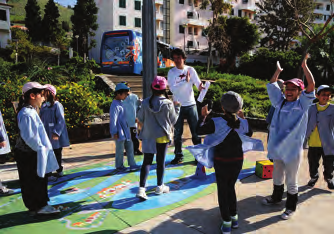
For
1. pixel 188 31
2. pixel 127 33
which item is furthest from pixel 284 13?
pixel 127 33

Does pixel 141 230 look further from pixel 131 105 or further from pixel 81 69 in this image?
pixel 81 69

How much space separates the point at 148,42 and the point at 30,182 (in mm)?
3448

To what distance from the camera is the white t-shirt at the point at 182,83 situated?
5.36 m

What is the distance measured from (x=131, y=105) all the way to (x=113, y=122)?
1110 millimetres

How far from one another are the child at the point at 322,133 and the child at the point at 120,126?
3.02 m

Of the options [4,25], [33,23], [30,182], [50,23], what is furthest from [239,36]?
[30,182]

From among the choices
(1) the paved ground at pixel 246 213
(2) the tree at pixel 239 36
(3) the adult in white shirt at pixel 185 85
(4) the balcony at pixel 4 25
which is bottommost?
(1) the paved ground at pixel 246 213

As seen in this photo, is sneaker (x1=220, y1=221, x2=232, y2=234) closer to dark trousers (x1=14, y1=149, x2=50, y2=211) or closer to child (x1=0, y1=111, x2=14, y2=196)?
dark trousers (x1=14, y1=149, x2=50, y2=211)

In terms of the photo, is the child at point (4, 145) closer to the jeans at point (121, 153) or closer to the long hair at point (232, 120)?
the jeans at point (121, 153)

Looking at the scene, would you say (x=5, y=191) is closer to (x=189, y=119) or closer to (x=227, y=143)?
(x=189, y=119)

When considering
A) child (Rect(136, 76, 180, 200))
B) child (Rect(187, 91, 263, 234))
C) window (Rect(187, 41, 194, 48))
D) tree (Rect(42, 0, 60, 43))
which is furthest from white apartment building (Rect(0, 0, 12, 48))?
child (Rect(187, 91, 263, 234))

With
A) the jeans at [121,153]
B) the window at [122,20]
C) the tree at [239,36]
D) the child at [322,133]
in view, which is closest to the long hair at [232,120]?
the child at [322,133]

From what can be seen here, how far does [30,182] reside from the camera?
3.47m

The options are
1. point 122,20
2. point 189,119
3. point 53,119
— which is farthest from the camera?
point 122,20
